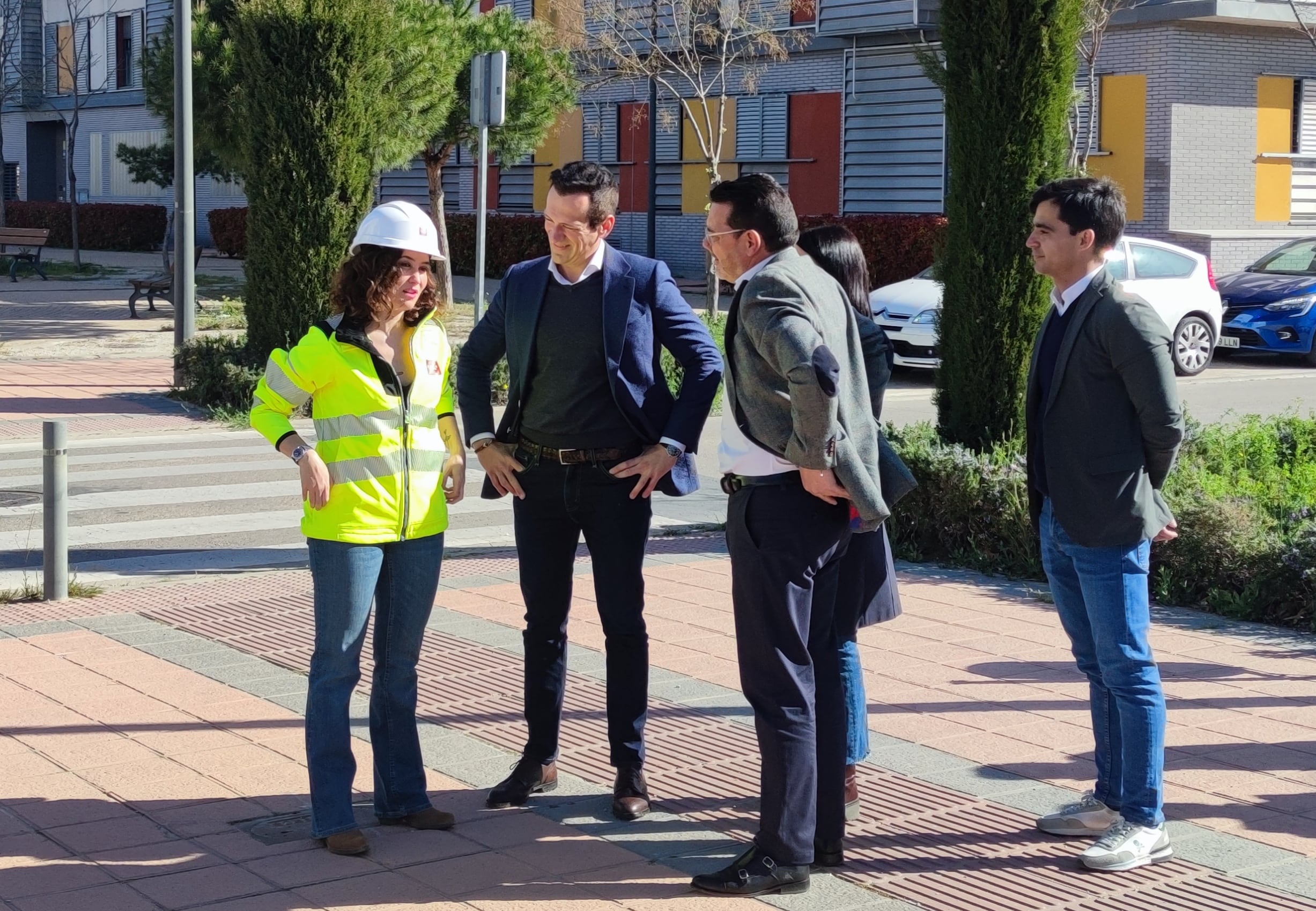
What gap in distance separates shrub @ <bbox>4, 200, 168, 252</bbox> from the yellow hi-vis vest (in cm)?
4125

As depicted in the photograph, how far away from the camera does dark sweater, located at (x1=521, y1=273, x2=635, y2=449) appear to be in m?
4.86

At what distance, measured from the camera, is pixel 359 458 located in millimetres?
4539

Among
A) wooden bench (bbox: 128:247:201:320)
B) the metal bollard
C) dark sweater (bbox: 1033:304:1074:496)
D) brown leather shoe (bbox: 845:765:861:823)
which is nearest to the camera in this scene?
dark sweater (bbox: 1033:304:1074:496)

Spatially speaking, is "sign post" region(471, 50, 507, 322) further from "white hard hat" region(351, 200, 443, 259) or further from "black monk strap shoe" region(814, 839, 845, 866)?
"black monk strap shoe" region(814, 839, 845, 866)

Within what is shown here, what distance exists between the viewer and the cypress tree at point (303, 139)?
14.5 metres

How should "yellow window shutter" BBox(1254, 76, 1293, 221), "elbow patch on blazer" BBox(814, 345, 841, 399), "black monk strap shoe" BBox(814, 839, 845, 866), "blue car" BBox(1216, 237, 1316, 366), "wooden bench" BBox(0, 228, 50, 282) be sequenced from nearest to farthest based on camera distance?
"elbow patch on blazer" BBox(814, 345, 841, 399) → "black monk strap shoe" BBox(814, 839, 845, 866) → "blue car" BBox(1216, 237, 1316, 366) → "yellow window shutter" BBox(1254, 76, 1293, 221) → "wooden bench" BBox(0, 228, 50, 282)

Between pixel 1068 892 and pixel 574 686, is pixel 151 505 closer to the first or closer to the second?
pixel 574 686

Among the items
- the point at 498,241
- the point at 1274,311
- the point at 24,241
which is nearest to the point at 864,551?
the point at 1274,311

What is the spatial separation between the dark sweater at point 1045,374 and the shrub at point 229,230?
125 ft

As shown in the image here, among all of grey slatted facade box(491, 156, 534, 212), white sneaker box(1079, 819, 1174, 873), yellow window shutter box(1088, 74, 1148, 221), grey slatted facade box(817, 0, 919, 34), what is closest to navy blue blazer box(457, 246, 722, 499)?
white sneaker box(1079, 819, 1174, 873)

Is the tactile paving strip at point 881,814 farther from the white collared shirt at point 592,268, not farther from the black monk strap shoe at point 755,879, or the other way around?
the white collared shirt at point 592,268

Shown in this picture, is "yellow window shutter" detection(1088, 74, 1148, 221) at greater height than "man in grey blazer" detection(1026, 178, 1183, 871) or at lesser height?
greater

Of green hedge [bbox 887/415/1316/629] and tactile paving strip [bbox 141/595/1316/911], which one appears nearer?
tactile paving strip [bbox 141/595/1316/911]

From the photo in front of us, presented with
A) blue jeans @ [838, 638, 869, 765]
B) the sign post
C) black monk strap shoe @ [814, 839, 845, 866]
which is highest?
the sign post
